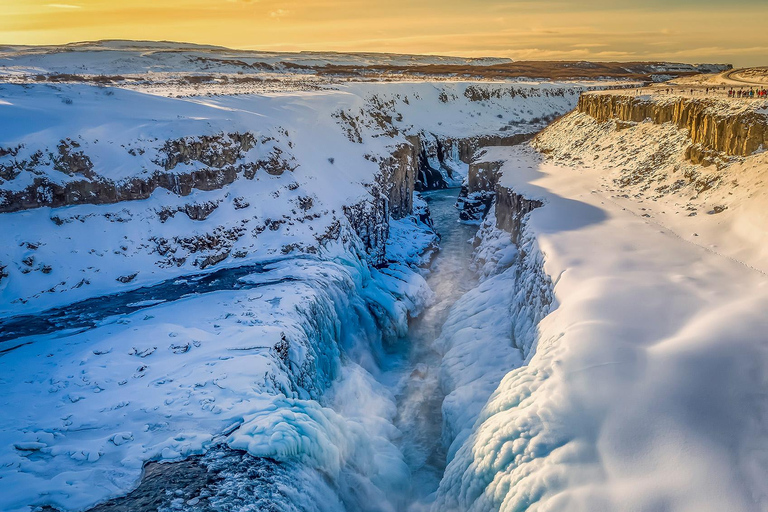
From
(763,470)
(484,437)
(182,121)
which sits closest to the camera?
(763,470)

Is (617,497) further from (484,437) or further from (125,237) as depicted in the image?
(125,237)

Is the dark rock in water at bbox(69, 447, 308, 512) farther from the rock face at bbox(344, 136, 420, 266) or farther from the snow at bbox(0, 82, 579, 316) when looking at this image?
the rock face at bbox(344, 136, 420, 266)

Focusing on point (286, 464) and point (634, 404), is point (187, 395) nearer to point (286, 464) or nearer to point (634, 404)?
point (286, 464)

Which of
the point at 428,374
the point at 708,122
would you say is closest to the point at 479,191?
the point at 708,122

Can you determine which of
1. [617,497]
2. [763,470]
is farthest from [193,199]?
[763,470]

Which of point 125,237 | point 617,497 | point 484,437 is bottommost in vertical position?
point 484,437

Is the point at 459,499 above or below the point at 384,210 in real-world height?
below
